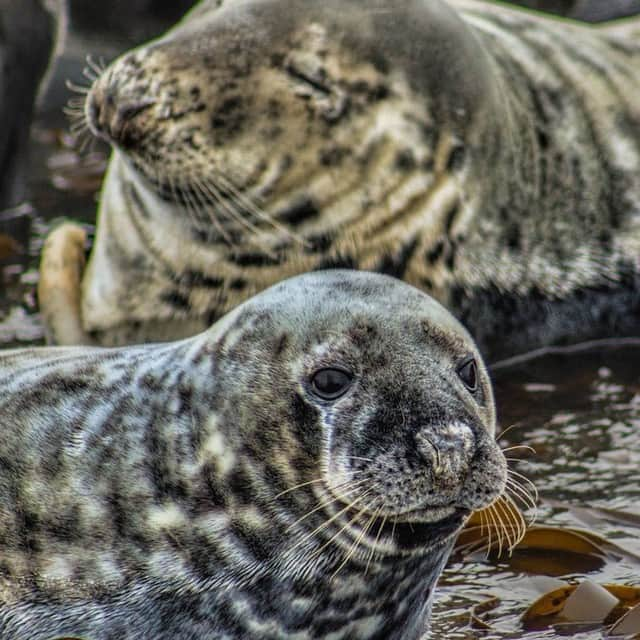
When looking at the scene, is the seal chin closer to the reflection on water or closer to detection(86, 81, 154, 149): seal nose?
the reflection on water

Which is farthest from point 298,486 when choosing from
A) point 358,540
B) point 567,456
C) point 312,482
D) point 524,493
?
point 567,456

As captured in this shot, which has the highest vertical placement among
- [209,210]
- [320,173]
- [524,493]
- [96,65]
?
[320,173]

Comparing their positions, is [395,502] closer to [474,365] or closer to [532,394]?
[474,365]

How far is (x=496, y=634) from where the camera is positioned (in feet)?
12.4

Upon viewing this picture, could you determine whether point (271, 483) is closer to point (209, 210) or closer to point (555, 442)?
point (555, 442)

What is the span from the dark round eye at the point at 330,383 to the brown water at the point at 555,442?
2.44ft

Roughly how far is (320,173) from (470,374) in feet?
5.99

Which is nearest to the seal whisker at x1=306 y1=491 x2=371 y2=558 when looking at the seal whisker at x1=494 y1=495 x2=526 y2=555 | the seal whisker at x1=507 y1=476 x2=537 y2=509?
the seal whisker at x1=507 y1=476 x2=537 y2=509

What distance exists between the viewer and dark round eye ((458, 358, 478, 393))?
3.45m

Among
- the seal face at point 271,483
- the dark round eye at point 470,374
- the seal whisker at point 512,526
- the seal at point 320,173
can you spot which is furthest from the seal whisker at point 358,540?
the seal at point 320,173

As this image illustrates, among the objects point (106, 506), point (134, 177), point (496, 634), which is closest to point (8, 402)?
point (106, 506)

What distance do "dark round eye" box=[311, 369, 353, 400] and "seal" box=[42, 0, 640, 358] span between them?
187 centimetres

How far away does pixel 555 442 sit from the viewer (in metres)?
4.99

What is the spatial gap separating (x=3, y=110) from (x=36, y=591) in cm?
404
